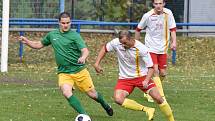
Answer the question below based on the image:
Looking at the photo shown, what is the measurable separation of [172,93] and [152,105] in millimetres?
1849

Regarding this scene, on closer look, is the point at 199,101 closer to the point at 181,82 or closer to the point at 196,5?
the point at 181,82

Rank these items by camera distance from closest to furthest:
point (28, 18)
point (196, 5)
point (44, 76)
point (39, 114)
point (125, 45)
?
1. point (125, 45)
2. point (39, 114)
3. point (44, 76)
4. point (28, 18)
5. point (196, 5)

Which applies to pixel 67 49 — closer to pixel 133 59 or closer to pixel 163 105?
pixel 133 59

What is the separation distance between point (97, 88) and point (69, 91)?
178 inches

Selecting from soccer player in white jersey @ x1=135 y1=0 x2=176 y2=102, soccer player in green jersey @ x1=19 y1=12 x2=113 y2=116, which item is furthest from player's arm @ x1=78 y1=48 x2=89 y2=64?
soccer player in white jersey @ x1=135 y1=0 x2=176 y2=102

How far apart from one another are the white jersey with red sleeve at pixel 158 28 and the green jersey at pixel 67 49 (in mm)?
2445

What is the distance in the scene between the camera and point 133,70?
1066cm

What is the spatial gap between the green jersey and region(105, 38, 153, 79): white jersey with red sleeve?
1.91 feet

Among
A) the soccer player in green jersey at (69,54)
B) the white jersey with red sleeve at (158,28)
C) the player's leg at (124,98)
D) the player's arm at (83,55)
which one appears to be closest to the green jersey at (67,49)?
the soccer player in green jersey at (69,54)

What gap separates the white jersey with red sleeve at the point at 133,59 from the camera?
10.5 meters

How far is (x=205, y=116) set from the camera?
11.7m

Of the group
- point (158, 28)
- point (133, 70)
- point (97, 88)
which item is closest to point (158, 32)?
point (158, 28)

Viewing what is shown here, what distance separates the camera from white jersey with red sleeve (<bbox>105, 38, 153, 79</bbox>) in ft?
34.3

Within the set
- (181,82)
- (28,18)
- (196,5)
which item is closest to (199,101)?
(181,82)
